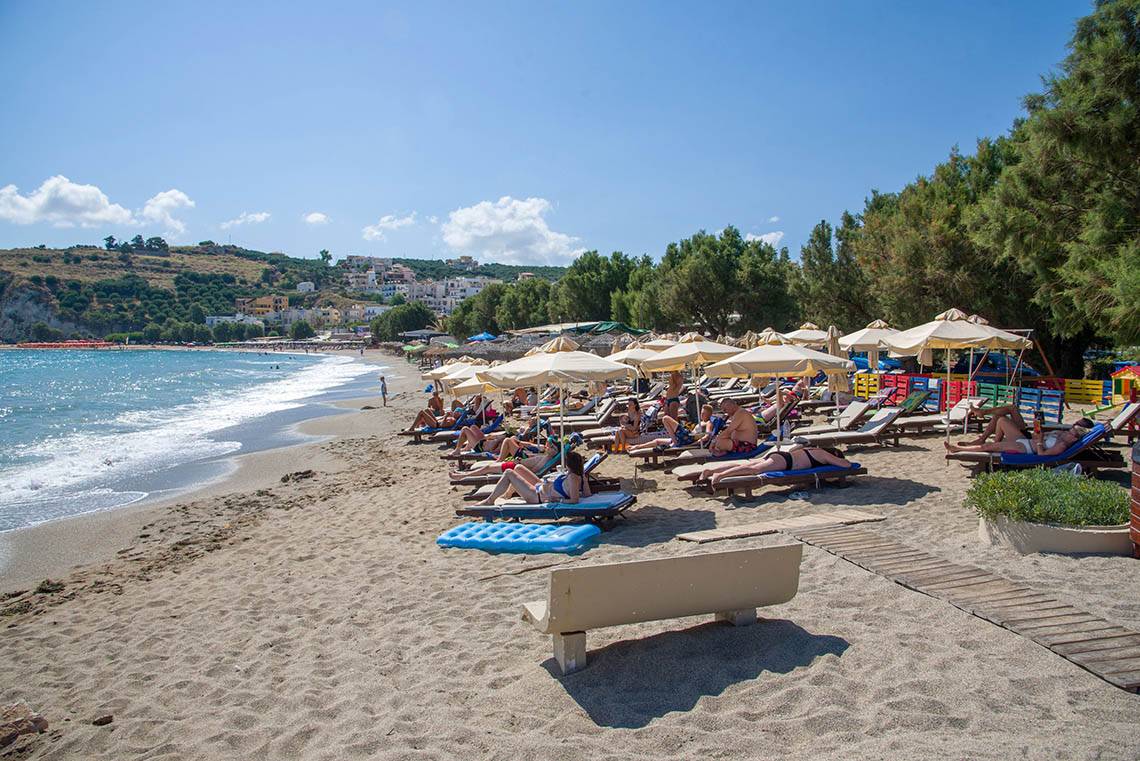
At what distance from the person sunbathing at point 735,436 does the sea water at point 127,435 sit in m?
9.93

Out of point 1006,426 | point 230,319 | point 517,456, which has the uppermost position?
point 230,319

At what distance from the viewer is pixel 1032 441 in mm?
8586

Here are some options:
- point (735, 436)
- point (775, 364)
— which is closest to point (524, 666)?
point (775, 364)

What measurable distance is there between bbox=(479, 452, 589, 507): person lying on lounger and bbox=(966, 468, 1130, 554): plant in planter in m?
3.69

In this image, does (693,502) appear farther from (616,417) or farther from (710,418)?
(616,417)

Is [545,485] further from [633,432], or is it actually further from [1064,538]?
[633,432]

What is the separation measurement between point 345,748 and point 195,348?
15302 centimetres

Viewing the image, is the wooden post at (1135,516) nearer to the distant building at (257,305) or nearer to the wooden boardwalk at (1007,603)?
the wooden boardwalk at (1007,603)

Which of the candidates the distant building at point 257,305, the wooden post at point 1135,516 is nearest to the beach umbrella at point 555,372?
the wooden post at point 1135,516

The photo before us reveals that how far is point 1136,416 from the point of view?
9914 millimetres

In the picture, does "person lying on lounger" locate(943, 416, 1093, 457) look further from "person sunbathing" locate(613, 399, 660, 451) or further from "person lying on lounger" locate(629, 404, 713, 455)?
"person sunbathing" locate(613, 399, 660, 451)

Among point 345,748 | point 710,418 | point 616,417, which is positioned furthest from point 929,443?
point 345,748

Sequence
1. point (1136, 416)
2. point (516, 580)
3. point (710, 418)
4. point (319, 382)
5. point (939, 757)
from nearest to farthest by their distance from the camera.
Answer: point (939, 757) < point (516, 580) < point (1136, 416) < point (710, 418) < point (319, 382)

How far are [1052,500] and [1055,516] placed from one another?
171mm
